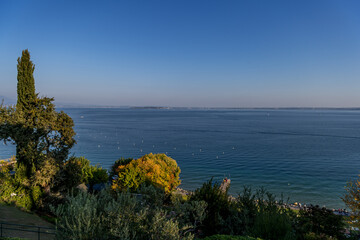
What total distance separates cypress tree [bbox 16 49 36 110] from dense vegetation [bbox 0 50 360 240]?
0.08m

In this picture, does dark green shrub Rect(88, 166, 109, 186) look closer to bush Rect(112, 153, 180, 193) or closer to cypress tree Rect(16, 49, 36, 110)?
bush Rect(112, 153, 180, 193)

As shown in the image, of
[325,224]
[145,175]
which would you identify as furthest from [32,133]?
[325,224]

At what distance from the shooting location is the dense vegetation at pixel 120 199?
23.0ft

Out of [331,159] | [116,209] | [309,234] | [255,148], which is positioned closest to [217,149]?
[255,148]

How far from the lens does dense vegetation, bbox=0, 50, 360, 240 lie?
7.00 meters

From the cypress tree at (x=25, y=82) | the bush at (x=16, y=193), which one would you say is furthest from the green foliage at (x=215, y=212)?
the cypress tree at (x=25, y=82)

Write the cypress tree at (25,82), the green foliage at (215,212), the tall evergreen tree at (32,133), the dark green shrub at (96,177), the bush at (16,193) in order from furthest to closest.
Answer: the dark green shrub at (96,177), the cypress tree at (25,82), the tall evergreen tree at (32,133), the bush at (16,193), the green foliage at (215,212)

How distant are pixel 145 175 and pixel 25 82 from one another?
14390 millimetres

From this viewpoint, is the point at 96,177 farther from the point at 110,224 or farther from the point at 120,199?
the point at 110,224

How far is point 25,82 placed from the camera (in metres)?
20.7

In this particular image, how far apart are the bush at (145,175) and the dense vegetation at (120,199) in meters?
0.10

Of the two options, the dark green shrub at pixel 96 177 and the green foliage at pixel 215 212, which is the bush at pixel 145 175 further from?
the green foliage at pixel 215 212

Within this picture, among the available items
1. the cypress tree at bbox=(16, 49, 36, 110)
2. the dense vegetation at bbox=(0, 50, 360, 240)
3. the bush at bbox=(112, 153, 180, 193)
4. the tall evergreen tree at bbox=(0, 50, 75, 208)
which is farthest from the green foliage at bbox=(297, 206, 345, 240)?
the cypress tree at bbox=(16, 49, 36, 110)

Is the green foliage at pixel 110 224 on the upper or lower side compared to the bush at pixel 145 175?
upper
